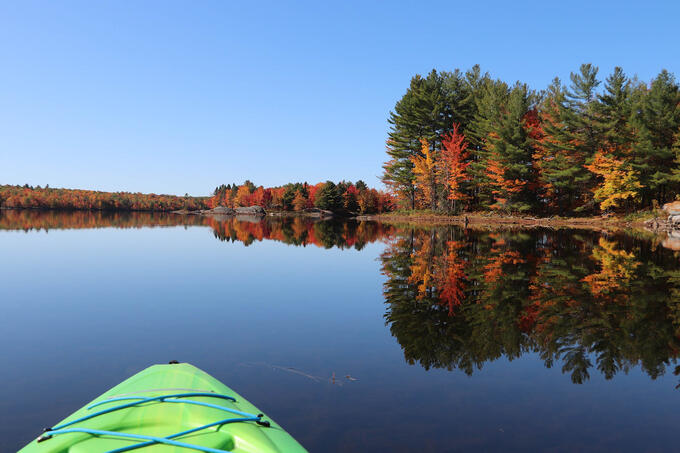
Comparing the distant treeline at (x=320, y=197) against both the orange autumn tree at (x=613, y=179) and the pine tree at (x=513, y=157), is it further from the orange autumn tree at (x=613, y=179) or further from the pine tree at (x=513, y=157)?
the orange autumn tree at (x=613, y=179)

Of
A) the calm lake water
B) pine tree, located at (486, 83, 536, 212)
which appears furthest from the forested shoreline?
the calm lake water

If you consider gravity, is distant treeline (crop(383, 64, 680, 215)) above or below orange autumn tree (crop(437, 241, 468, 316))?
above

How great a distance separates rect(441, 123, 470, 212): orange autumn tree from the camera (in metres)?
45.9

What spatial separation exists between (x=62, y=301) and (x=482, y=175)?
1779 inches

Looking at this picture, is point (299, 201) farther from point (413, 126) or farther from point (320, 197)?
point (413, 126)

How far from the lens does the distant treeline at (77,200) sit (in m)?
129

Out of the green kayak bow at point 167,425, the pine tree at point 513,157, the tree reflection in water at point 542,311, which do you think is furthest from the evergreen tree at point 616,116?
the green kayak bow at point 167,425

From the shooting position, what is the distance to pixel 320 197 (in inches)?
3469

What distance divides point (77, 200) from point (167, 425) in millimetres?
166725

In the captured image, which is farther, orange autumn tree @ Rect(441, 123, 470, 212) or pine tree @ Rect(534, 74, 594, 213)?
orange autumn tree @ Rect(441, 123, 470, 212)

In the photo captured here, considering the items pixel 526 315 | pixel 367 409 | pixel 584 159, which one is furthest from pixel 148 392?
pixel 584 159

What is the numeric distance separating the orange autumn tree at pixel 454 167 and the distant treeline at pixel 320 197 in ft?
74.5

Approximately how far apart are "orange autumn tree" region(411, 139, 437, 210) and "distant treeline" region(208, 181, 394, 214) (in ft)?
64.5

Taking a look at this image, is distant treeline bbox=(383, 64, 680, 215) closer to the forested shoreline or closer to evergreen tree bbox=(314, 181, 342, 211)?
the forested shoreline
